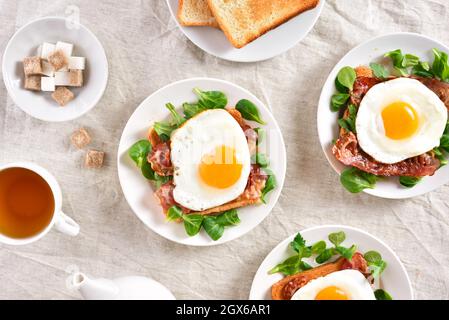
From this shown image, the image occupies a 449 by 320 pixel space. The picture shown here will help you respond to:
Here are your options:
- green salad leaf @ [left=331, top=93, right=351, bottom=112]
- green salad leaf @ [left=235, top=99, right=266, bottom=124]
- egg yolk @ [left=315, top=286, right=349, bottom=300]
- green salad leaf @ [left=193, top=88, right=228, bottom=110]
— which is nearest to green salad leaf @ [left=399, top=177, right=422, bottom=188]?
green salad leaf @ [left=331, top=93, right=351, bottom=112]

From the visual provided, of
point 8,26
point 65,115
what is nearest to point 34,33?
point 8,26

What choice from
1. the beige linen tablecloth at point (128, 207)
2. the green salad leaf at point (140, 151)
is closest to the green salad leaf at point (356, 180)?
the beige linen tablecloth at point (128, 207)

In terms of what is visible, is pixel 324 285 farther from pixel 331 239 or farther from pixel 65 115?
pixel 65 115

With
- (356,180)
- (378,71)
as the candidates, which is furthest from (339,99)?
(356,180)

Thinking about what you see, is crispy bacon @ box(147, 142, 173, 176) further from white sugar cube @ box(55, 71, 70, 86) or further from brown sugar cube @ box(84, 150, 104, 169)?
white sugar cube @ box(55, 71, 70, 86)

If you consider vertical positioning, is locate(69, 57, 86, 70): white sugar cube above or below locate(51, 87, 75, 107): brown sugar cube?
above

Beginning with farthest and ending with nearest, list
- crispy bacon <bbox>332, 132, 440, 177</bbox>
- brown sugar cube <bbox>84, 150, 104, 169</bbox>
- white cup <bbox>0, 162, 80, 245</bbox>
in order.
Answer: brown sugar cube <bbox>84, 150, 104, 169</bbox>, crispy bacon <bbox>332, 132, 440, 177</bbox>, white cup <bbox>0, 162, 80, 245</bbox>

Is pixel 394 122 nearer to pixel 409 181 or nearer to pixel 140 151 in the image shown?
pixel 409 181

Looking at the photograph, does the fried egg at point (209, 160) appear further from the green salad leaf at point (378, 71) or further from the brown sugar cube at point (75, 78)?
the green salad leaf at point (378, 71)
